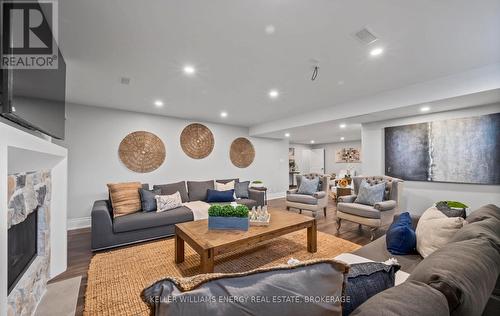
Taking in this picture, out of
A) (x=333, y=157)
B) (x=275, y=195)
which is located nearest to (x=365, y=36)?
Answer: (x=275, y=195)

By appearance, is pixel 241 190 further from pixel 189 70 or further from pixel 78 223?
pixel 78 223

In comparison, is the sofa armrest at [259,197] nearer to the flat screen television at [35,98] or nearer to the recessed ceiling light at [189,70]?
the recessed ceiling light at [189,70]

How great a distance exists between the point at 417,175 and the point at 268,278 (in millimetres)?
4277

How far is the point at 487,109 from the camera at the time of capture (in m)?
2.99

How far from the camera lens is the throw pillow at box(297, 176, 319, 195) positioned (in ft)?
13.9

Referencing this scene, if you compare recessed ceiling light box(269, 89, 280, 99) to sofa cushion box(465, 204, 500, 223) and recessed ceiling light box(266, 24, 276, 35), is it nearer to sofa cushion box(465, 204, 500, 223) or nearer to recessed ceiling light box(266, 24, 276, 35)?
recessed ceiling light box(266, 24, 276, 35)

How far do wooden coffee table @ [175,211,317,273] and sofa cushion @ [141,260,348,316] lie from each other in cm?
134

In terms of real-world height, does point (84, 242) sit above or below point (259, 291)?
below

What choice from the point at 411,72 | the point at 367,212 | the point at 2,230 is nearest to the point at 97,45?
the point at 2,230

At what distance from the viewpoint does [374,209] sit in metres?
2.95

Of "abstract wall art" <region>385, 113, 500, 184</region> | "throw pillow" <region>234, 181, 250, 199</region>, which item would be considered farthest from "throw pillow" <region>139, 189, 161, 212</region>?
"abstract wall art" <region>385, 113, 500, 184</region>

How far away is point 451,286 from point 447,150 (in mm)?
3800

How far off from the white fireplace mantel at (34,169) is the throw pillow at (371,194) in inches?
151

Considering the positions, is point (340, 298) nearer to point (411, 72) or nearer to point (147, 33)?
point (147, 33)
